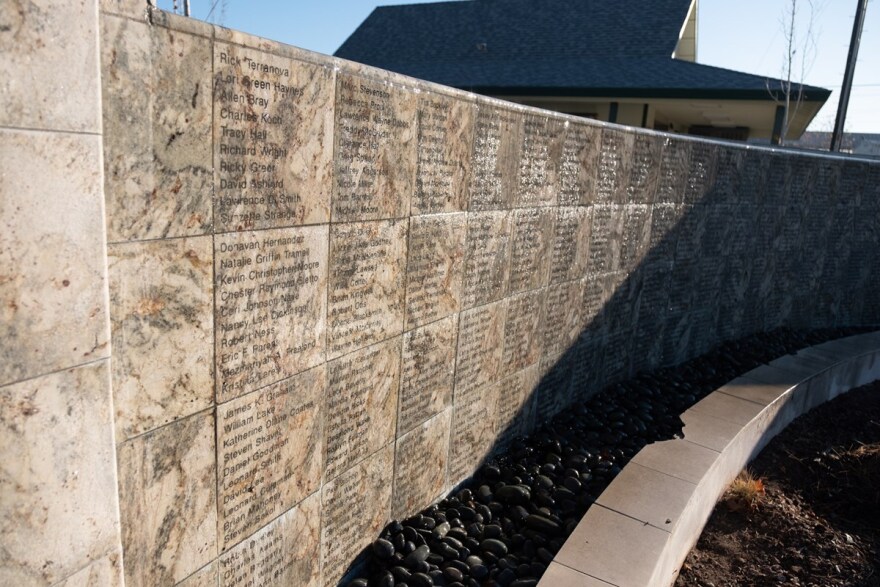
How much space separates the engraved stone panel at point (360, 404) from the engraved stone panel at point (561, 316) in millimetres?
1967

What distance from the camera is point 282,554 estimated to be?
3.15 meters

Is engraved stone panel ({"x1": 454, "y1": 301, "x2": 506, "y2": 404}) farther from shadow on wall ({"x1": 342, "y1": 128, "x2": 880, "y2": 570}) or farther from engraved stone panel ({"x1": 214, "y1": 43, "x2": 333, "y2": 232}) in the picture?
engraved stone panel ({"x1": 214, "y1": 43, "x2": 333, "y2": 232})

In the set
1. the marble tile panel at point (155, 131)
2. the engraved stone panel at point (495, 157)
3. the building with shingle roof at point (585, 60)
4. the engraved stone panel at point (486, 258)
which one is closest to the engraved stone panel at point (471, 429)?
the engraved stone panel at point (486, 258)

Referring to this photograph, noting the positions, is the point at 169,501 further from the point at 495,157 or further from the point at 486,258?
the point at 495,157

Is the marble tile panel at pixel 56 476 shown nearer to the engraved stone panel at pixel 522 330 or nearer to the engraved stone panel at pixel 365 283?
the engraved stone panel at pixel 365 283

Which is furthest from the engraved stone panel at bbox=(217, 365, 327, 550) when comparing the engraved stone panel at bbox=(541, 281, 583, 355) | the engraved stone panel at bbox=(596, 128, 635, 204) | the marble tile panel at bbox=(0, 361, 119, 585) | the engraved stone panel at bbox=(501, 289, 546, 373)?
the engraved stone panel at bbox=(596, 128, 635, 204)

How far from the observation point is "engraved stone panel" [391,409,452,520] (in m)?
4.04

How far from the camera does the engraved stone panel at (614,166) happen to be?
565cm

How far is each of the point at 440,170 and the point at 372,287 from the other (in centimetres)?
83

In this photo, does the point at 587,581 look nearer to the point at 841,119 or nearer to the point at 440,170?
the point at 440,170

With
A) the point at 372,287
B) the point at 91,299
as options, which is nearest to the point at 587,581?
the point at 372,287

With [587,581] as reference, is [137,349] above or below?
above

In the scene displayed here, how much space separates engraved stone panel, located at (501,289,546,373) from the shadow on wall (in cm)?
2

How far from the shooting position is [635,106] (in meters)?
17.5
